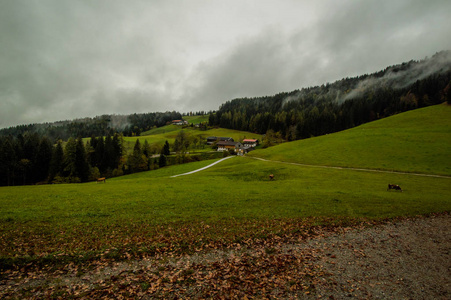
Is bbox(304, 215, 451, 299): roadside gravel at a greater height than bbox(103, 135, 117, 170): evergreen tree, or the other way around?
bbox(103, 135, 117, 170): evergreen tree

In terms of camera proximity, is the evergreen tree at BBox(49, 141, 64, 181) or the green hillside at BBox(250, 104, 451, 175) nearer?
the green hillside at BBox(250, 104, 451, 175)

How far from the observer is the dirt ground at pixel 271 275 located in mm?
8320

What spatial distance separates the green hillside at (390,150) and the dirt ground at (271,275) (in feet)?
134

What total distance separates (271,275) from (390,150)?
62430mm

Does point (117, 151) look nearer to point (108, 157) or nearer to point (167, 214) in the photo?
point (108, 157)

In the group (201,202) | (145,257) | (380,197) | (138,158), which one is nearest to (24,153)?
(138,158)

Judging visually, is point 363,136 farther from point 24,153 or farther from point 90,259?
point 24,153

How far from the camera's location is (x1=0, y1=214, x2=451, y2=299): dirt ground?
8.32 meters

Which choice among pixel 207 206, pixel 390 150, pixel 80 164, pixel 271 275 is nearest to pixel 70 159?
pixel 80 164

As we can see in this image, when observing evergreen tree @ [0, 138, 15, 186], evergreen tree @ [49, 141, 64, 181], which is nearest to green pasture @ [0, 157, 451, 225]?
evergreen tree @ [49, 141, 64, 181]

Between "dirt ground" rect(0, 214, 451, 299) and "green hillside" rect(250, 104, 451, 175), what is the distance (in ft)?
134

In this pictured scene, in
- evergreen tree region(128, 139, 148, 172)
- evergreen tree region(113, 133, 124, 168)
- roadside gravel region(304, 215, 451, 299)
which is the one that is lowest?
roadside gravel region(304, 215, 451, 299)

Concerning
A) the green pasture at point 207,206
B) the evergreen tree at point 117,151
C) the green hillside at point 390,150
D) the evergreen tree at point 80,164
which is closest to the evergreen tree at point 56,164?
the evergreen tree at point 80,164

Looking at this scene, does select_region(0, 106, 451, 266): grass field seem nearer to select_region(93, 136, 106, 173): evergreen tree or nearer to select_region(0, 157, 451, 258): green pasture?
select_region(0, 157, 451, 258): green pasture
